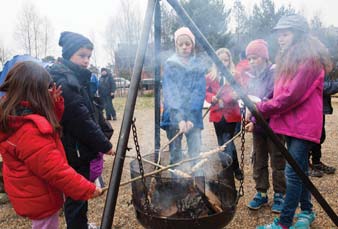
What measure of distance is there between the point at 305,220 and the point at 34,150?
7.89 ft

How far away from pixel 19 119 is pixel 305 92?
2084 millimetres

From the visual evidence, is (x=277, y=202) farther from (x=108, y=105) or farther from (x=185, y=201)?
(x=108, y=105)

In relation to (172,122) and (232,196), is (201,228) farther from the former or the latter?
(172,122)

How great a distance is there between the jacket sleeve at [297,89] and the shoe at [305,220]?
3.49ft

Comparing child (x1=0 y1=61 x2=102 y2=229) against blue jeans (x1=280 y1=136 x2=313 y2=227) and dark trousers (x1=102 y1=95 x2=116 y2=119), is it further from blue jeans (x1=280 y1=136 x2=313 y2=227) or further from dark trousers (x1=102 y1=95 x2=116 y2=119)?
dark trousers (x1=102 y1=95 x2=116 y2=119)

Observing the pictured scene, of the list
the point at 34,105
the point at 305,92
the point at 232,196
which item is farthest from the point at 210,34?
the point at 34,105

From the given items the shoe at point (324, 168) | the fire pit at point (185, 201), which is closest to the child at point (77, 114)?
the fire pit at point (185, 201)

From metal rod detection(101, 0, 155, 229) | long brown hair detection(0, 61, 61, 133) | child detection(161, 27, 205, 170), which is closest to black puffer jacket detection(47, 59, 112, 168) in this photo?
long brown hair detection(0, 61, 61, 133)

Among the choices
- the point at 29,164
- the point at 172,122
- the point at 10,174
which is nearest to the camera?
the point at 29,164

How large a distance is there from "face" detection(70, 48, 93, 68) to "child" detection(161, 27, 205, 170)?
1.09 m

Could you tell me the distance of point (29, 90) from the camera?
6.39ft

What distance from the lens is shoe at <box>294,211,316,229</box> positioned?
281 centimetres

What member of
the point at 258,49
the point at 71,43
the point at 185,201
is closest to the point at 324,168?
the point at 258,49

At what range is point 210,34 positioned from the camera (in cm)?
418
